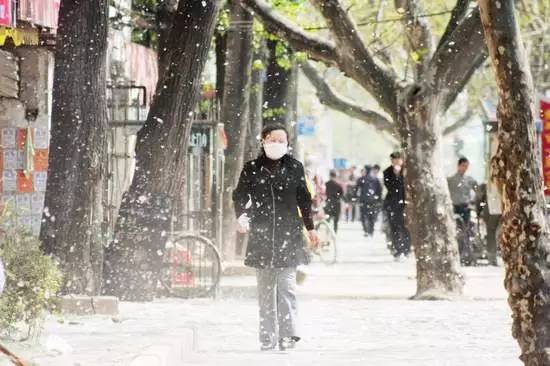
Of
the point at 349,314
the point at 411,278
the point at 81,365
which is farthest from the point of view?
the point at 411,278

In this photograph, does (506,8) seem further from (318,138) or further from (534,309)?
(318,138)

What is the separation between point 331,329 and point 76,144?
→ 3.18 m

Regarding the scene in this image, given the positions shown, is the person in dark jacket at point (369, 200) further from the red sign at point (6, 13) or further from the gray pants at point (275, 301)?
the gray pants at point (275, 301)

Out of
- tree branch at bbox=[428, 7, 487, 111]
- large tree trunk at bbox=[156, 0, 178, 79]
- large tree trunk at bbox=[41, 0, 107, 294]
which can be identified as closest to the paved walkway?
large tree trunk at bbox=[41, 0, 107, 294]

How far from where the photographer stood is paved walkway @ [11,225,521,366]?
11.9m

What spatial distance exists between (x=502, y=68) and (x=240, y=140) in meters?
16.2

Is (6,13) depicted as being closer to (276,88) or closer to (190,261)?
(190,261)

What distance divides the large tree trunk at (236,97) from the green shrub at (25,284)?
15.0 metres

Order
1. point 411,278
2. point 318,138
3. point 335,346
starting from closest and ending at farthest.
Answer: point 335,346, point 411,278, point 318,138

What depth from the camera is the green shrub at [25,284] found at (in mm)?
11094

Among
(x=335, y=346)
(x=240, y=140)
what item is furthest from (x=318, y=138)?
(x=335, y=346)

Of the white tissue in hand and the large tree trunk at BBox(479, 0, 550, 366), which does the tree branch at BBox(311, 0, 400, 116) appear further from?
the large tree trunk at BBox(479, 0, 550, 366)

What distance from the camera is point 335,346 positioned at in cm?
1355

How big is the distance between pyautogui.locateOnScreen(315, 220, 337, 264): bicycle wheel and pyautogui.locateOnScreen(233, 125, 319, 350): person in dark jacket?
16123 mm
